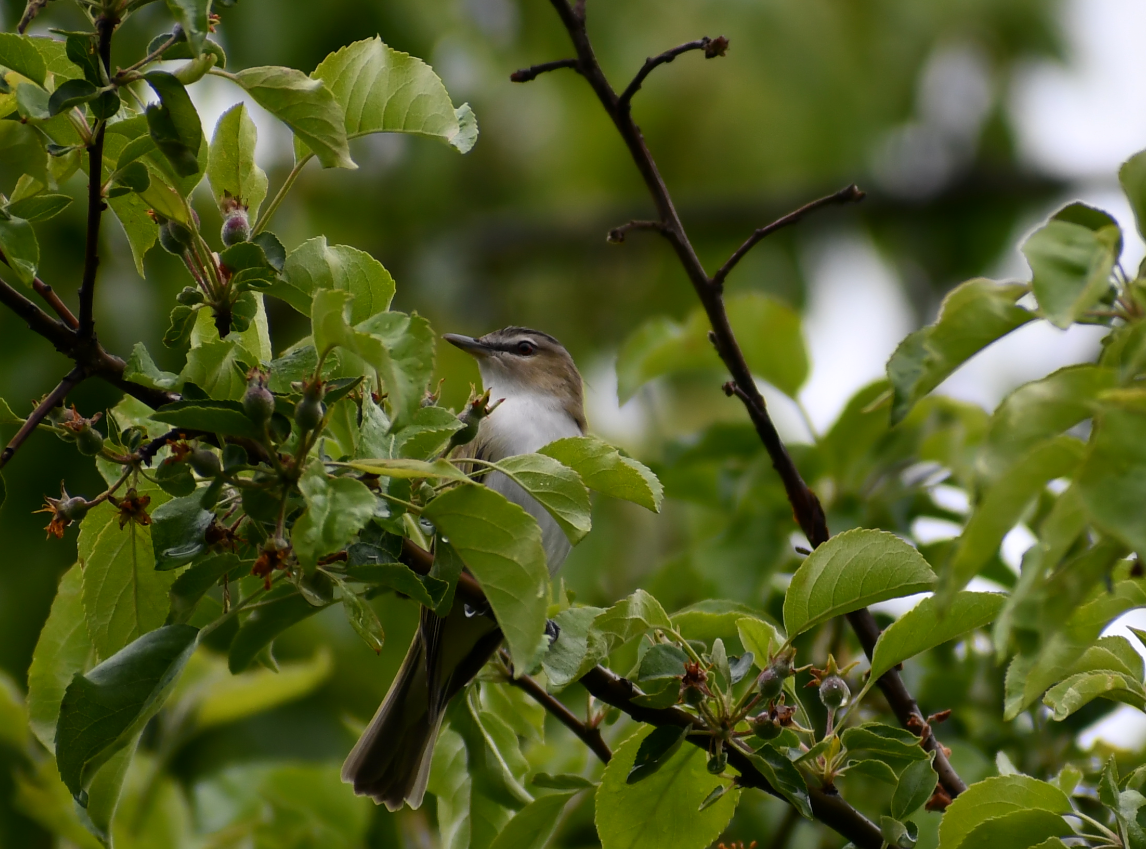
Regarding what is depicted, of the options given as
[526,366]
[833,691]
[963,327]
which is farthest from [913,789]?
[526,366]

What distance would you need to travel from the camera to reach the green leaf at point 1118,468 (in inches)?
59.3

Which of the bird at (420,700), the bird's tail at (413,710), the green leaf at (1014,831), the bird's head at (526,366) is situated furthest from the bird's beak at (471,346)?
the green leaf at (1014,831)

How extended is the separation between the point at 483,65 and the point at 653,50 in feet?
4.97

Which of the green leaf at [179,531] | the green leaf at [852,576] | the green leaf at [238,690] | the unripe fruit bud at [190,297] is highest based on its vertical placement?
the unripe fruit bud at [190,297]

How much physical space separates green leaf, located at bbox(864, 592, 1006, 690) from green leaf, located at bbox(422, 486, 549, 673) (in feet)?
2.97

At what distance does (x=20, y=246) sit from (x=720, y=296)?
153 cm

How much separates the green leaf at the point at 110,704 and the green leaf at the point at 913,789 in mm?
1408

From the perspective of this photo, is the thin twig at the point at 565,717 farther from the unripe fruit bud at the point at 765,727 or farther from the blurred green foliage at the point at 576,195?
the blurred green foliage at the point at 576,195

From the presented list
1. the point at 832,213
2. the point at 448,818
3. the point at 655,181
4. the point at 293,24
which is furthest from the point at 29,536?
the point at 832,213

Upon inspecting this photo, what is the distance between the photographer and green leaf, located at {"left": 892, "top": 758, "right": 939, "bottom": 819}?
Answer: 249 cm

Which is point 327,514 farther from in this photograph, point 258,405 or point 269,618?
point 269,618

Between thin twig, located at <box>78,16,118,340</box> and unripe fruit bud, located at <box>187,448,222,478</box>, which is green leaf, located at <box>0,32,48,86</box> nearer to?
thin twig, located at <box>78,16,118,340</box>

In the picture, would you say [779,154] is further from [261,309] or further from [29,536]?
[261,309]

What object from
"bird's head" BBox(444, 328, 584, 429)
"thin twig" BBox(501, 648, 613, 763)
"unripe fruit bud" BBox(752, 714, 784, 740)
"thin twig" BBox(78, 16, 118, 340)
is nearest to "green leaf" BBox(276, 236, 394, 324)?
"thin twig" BBox(78, 16, 118, 340)
